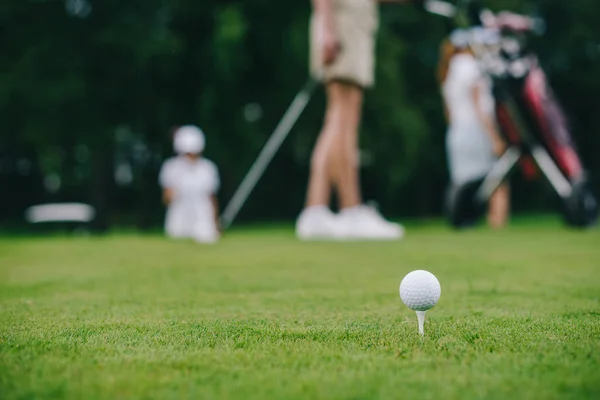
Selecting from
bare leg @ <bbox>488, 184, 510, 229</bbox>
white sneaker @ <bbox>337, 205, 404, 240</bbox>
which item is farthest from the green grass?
bare leg @ <bbox>488, 184, 510, 229</bbox>

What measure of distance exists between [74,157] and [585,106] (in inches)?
731

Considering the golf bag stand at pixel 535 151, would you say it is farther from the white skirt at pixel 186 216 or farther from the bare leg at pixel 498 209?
the white skirt at pixel 186 216

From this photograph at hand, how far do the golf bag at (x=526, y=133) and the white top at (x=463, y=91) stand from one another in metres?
0.90

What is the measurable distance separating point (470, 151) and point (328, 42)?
4.08 meters

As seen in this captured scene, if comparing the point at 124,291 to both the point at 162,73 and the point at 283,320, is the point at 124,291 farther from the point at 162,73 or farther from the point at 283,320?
the point at 162,73

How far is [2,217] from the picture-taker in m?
25.5

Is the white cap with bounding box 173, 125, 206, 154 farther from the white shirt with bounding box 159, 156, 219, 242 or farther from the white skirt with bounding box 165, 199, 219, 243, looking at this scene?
the white skirt with bounding box 165, 199, 219, 243

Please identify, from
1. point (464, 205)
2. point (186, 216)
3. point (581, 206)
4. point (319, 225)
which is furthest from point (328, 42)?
point (186, 216)

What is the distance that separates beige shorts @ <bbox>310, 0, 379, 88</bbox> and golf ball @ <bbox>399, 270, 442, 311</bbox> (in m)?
5.95

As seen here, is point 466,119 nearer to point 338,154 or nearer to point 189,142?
point 338,154

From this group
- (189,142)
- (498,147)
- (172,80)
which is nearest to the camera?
(498,147)

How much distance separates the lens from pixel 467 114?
11.5m

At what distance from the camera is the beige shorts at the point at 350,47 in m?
8.52

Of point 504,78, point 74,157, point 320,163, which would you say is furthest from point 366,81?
point 74,157
